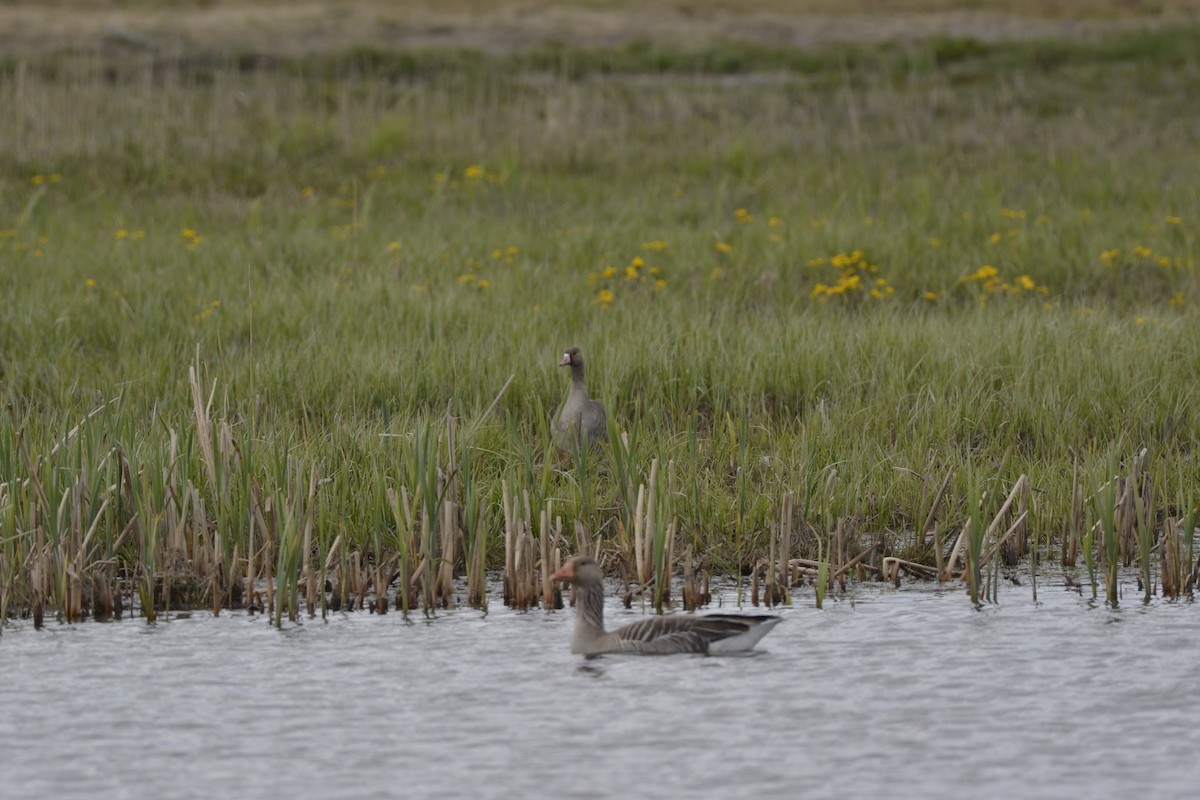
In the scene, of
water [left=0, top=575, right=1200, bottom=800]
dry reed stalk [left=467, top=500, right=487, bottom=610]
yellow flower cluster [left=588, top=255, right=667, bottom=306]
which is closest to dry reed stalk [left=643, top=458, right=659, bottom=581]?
water [left=0, top=575, right=1200, bottom=800]

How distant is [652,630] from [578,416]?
2429mm

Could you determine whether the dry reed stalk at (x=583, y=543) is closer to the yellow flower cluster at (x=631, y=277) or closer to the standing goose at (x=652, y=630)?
the standing goose at (x=652, y=630)

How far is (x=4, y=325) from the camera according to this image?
35.2 ft

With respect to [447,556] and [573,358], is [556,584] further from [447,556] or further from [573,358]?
[573,358]

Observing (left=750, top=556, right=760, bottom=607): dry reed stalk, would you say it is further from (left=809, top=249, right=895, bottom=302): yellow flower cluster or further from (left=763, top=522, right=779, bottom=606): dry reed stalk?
(left=809, top=249, right=895, bottom=302): yellow flower cluster

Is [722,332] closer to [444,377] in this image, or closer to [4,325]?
[444,377]

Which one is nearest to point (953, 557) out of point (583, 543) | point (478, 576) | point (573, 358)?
point (583, 543)

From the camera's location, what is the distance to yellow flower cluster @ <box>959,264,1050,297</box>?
11.8 metres

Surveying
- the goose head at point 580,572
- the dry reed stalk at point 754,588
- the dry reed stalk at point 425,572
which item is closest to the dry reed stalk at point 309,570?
the dry reed stalk at point 425,572

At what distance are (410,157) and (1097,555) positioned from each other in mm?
11792

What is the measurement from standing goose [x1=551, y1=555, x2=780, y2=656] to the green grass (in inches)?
31.3

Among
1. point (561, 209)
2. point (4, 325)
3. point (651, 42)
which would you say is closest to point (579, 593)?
point (4, 325)

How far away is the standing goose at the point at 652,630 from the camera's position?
5.55 m

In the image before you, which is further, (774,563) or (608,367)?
(608,367)
